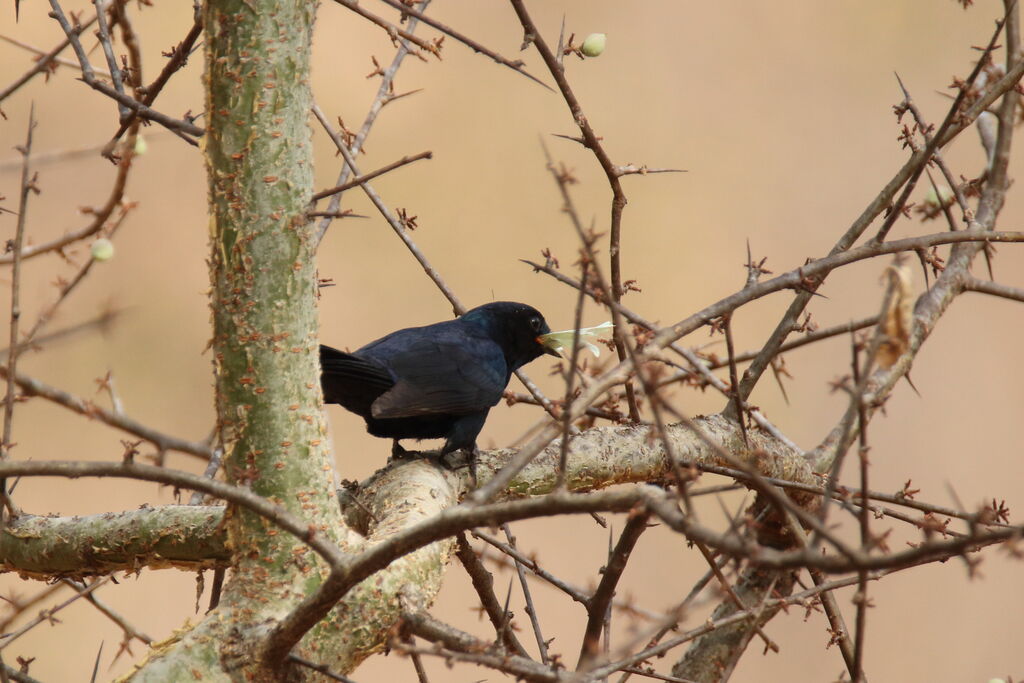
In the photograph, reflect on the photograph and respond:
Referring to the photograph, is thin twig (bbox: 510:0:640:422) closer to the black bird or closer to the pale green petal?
the pale green petal

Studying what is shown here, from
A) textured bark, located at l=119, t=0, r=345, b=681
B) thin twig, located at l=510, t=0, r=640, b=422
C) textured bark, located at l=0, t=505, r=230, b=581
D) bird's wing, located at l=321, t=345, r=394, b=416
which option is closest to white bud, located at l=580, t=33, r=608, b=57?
thin twig, located at l=510, t=0, r=640, b=422

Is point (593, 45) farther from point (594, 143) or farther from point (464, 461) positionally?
point (464, 461)

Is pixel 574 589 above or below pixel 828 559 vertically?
Result: above

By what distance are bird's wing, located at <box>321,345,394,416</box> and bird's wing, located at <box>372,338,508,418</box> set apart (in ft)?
0.17

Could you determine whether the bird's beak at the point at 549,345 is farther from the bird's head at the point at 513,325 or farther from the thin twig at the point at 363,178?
the thin twig at the point at 363,178

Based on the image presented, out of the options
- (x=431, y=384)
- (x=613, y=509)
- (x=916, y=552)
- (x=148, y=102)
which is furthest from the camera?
(x=431, y=384)

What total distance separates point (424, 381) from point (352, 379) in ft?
0.75

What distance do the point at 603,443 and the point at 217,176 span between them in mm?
1241

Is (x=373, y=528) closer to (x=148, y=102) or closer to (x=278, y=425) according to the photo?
(x=278, y=425)

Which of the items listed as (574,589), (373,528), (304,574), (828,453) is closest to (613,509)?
(304,574)

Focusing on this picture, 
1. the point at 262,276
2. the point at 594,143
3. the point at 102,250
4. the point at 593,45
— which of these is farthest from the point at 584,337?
the point at 102,250

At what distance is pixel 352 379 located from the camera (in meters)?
2.87

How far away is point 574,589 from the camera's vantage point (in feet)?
8.13

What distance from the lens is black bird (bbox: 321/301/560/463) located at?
2850 millimetres
